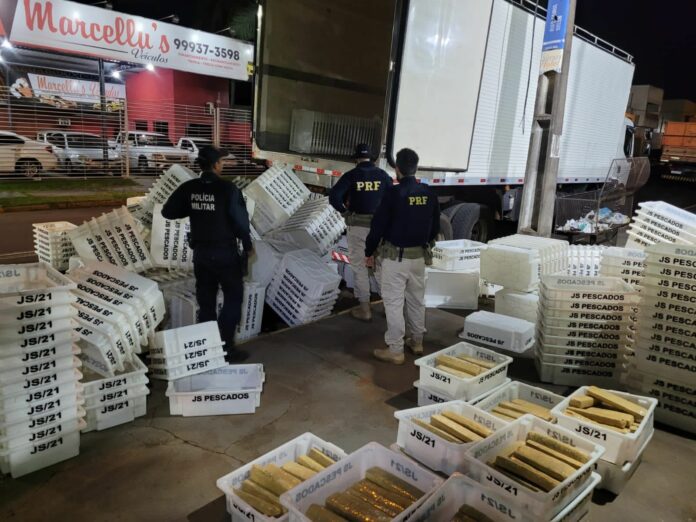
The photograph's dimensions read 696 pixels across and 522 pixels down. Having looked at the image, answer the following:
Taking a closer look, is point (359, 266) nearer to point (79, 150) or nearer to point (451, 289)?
point (451, 289)

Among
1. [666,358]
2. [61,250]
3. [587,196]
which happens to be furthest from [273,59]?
[587,196]

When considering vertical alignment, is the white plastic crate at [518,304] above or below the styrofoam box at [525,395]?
above

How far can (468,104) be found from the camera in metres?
6.74

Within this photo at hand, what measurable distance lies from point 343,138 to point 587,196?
6.55 m

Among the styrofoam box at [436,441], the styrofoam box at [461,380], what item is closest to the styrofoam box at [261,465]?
the styrofoam box at [436,441]

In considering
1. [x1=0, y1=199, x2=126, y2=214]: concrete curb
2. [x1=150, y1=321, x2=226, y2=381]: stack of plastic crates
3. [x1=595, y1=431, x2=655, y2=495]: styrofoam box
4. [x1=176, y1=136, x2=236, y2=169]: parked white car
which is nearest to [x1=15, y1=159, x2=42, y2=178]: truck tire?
[x1=0, y1=199, x2=126, y2=214]: concrete curb

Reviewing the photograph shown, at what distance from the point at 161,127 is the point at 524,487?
19518 millimetres

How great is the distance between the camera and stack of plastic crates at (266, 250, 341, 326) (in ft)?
18.7

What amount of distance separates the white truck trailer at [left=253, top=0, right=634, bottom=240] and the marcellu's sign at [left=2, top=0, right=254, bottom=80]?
894cm

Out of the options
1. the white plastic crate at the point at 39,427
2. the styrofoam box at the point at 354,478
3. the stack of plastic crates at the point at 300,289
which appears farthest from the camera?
the stack of plastic crates at the point at 300,289

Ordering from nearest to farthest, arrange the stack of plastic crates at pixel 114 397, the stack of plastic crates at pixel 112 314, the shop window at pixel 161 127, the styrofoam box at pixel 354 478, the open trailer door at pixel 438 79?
the styrofoam box at pixel 354 478 → the stack of plastic crates at pixel 114 397 → the stack of plastic crates at pixel 112 314 → the open trailer door at pixel 438 79 → the shop window at pixel 161 127

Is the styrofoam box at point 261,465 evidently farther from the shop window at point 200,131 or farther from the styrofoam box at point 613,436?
the shop window at point 200,131

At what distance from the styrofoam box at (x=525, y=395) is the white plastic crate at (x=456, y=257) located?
10.1 feet

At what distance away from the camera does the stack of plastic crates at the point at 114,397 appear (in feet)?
11.9
